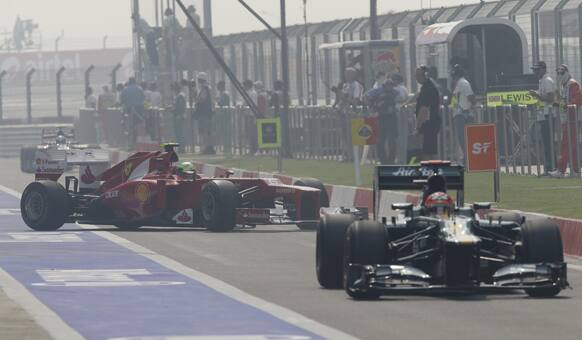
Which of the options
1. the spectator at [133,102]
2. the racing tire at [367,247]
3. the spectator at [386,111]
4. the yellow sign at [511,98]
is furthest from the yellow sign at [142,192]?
the spectator at [133,102]

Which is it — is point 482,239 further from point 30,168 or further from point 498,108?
point 30,168

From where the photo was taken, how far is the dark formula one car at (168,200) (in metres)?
22.3

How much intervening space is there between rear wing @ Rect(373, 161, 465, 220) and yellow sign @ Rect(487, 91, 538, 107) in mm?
17970

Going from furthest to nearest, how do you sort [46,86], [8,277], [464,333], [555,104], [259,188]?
1. [46,86]
2. [555,104]
3. [259,188]
4. [8,277]
5. [464,333]

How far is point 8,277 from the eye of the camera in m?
16.8

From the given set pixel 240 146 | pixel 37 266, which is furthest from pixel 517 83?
pixel 37 266

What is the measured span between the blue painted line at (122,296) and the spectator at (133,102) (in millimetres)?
28221

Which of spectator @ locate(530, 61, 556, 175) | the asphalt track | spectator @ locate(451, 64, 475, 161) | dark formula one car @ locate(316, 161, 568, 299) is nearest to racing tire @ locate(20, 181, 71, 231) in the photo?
the asphalt track

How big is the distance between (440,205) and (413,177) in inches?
35.1

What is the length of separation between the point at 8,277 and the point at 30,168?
26.4 metres

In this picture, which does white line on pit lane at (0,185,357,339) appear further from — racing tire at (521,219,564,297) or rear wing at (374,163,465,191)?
racing tire at (521,219,564,297)

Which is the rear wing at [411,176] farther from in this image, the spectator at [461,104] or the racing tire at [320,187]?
the spectator at [461,104]

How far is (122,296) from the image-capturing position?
15.0 m

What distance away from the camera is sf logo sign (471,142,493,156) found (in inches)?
909
